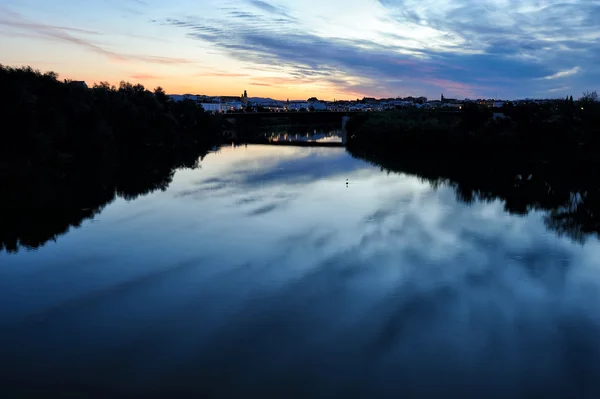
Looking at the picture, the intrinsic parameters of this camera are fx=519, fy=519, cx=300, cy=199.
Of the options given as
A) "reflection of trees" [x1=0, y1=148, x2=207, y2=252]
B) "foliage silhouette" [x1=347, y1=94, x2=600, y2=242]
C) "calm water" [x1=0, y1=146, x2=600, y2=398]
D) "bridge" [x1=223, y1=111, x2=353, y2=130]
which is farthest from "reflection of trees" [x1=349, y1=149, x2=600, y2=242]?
"bridge" [x1=223, y1=111, x2=353, y2=130]

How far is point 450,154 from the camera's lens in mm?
68438

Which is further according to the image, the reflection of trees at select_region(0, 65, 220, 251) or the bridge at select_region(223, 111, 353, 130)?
the bridge at select_region(223, 111, 353, 130)

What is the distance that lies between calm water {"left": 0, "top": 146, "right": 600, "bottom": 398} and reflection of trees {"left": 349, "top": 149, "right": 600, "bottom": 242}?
2931 millimetres

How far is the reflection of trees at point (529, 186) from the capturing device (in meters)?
29.9

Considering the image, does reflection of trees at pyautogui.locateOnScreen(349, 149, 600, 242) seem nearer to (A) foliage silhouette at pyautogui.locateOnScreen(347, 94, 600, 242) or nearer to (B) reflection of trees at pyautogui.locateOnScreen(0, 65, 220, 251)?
(A) foliage silhouette at pyautogui.locateOnScreen(347, 94, 600, 242)

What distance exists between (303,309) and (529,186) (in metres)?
32.3

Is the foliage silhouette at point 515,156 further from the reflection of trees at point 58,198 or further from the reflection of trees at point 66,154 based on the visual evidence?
the reflection of trees at point 66,154

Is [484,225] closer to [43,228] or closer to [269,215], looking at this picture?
[269,215]

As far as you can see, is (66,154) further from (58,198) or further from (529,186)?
(529,186)

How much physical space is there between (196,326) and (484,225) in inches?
712

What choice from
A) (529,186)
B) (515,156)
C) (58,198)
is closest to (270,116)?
(515,156)

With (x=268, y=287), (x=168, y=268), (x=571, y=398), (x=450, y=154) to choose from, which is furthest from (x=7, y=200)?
(x=450, y=154)

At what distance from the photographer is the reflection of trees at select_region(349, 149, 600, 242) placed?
29891 millimetres

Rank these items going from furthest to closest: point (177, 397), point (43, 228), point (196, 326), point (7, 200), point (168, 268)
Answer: point (7, 200)
point (43, 228)
point (168, 268)
point (196, 326)
point (177, 397)
